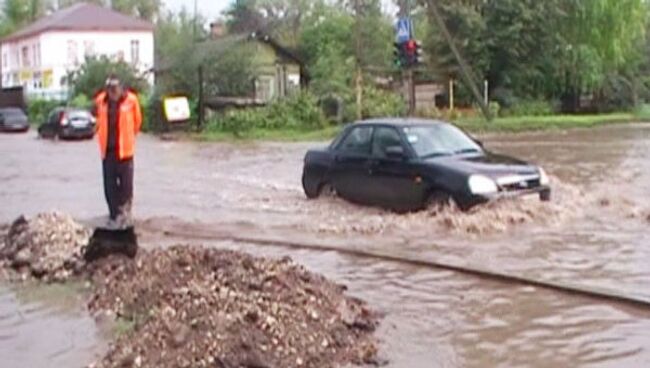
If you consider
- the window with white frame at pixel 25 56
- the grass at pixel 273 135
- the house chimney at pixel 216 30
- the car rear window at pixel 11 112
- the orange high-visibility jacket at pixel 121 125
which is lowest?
the grass at pixel 273 135

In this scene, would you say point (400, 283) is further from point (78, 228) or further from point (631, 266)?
point (78, 228)

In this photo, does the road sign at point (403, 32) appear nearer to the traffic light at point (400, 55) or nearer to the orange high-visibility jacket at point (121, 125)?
the traffic light at point (400, 55)

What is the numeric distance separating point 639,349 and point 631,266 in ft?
12.2

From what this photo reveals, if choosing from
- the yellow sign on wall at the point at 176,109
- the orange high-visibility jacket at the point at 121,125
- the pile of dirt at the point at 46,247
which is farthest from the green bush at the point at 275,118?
the pile of dirt at the point at 46,247

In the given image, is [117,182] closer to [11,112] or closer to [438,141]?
[438,141]

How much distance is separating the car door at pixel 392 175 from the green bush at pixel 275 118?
97.8 ft

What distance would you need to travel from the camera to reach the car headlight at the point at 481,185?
13.8m

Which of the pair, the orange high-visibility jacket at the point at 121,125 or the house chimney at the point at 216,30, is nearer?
the orange high-visibility jacket at the point at 121,125

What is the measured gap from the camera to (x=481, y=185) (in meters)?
13.8

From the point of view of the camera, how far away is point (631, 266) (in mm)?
11039

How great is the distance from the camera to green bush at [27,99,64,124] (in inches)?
2464

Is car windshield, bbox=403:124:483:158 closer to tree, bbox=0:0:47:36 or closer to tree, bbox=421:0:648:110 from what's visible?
tree, bbox=421:0:648:110

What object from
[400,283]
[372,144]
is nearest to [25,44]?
[372,144]

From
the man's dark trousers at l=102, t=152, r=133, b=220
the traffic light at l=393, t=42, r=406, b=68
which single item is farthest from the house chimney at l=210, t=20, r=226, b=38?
the man's dark trousers at l=102, t=152, r=133, b=220
